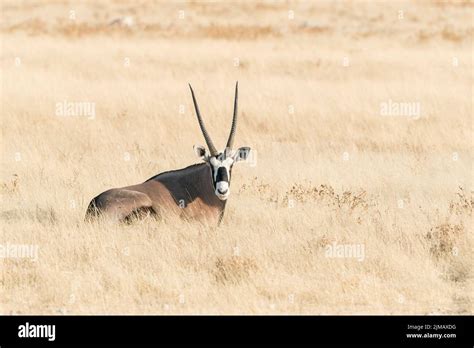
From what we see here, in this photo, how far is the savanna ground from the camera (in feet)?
27.0

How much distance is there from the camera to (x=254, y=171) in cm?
1327

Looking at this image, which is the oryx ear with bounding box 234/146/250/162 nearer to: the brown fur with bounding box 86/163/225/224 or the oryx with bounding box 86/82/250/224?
the oryx with bounding box 86/82/250/224

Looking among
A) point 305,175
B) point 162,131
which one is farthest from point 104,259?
point 162,131

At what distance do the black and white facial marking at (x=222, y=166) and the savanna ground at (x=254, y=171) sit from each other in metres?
0.47

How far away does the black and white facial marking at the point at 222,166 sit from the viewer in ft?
31.0

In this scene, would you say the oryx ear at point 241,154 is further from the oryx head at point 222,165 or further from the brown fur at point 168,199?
the brown fur at point 168,199

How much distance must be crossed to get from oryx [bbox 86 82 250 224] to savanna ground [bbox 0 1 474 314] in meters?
0.19

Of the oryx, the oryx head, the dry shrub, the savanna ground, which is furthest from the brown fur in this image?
the dry shrub

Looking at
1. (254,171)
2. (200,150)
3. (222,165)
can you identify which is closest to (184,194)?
(200,150)

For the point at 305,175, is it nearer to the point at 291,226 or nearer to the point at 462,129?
the point at 291,226

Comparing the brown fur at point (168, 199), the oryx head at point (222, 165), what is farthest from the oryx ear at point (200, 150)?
the brown fur at point (168, 199)

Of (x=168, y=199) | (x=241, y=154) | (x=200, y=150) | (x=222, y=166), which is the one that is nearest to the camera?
(x=222, y=166)

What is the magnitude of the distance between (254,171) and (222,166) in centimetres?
375

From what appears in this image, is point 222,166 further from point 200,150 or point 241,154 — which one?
point 200,150
